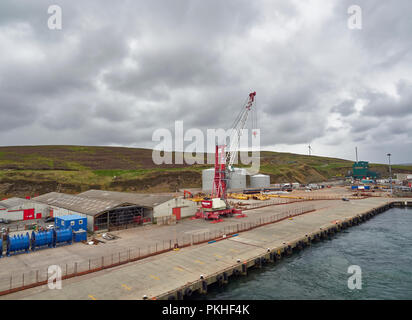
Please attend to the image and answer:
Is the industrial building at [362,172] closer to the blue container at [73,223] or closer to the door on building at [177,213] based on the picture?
the door on building at [177,213]

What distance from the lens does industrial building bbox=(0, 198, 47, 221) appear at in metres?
51.9

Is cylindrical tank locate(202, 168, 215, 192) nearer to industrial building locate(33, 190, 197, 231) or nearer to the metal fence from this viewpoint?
industrial building locate(33, 190, 197, 231)

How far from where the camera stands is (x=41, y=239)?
32.5m

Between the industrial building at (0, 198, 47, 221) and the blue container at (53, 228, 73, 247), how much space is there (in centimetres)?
2649

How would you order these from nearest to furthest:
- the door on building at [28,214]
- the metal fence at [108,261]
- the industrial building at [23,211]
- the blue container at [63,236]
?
1. the metal fence at [108,261]
2. the blue container at [63,236]
3. the industrial building at [23,211]
4. the door on building at [28,214]

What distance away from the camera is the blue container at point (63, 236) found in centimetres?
3394

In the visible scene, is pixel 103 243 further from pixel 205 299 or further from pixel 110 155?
pixel 110 155

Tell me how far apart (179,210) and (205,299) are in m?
32.3

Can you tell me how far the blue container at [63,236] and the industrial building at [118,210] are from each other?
18.6 ft

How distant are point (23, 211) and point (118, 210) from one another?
26025mm
